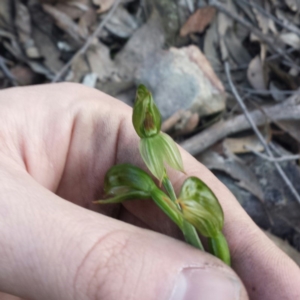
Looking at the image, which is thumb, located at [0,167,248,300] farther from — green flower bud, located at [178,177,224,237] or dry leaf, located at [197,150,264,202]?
dry leaf, located at [197,150,264,202]

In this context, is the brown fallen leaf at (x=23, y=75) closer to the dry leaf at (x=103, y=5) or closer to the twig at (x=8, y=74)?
the twig at (x=8, y=74)

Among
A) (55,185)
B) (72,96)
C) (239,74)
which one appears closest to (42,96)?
(72,96)

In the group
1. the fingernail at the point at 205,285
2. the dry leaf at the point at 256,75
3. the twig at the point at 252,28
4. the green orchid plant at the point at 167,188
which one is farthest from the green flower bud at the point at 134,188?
the twig at the point at 252,28

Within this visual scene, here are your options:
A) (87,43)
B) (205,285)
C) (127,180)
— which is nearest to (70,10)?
(87,43)

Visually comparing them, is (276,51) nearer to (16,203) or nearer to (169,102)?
(169,102)

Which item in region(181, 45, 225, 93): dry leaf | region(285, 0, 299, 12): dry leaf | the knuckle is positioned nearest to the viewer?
the knuckle

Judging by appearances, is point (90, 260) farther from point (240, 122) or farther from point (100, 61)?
point (100, 61)

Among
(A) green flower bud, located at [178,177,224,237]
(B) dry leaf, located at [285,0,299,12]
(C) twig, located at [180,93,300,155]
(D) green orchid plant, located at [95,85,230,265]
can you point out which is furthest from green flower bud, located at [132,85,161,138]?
(B) dry leaf, located at [285,0,299,12]

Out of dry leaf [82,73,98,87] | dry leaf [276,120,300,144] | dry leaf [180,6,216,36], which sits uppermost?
dry leaf [180,6,216,36]
